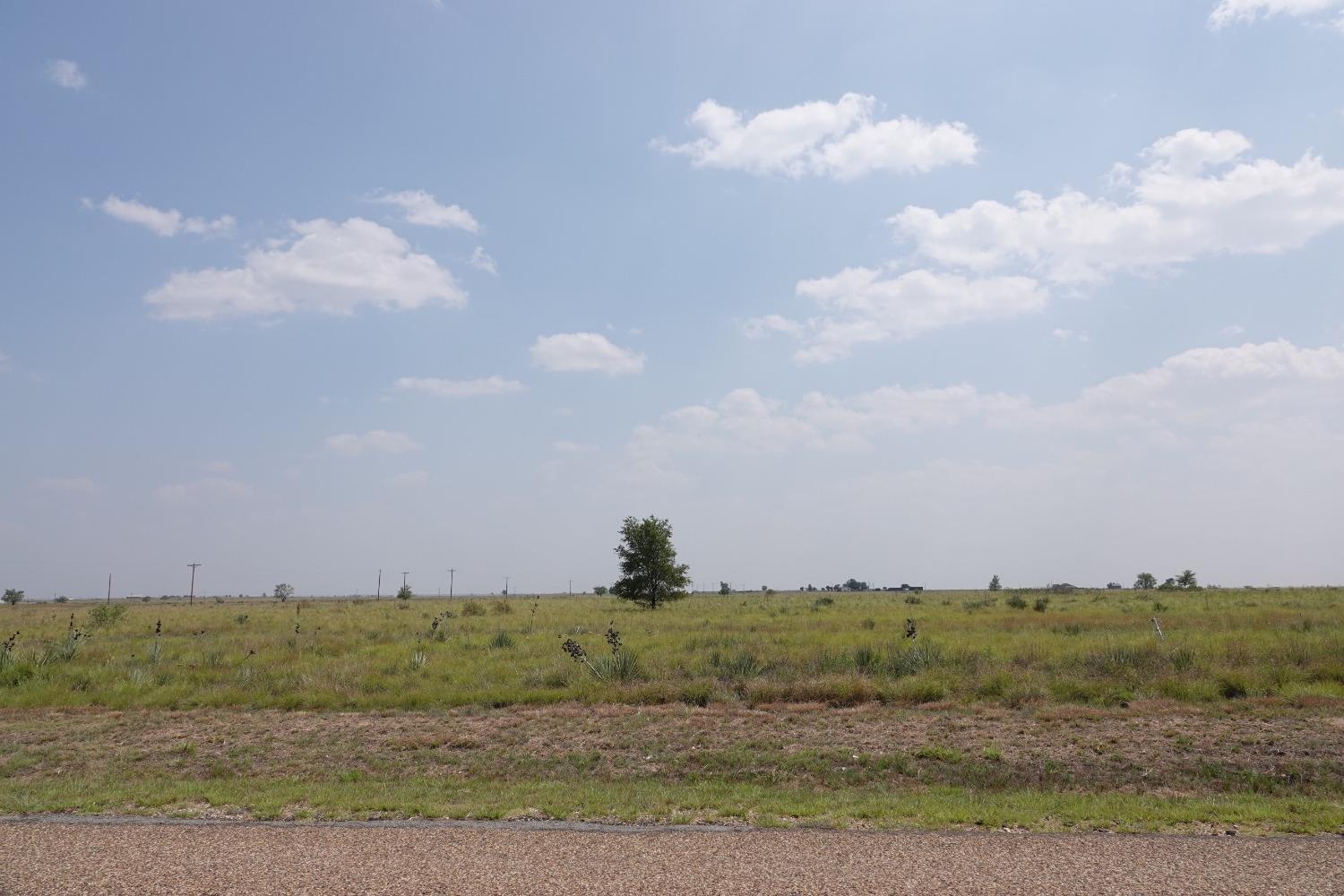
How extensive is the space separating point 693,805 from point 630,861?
6.92 feet

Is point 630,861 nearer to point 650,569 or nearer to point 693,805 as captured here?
point 693,805

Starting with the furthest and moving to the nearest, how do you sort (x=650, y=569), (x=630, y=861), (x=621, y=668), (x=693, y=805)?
(x=650, y=569)
(x=621, y=668)
(x=693, y=805)
(x=630, y=861)

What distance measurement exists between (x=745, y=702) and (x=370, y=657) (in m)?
11.2

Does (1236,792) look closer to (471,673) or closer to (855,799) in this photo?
(855,799)

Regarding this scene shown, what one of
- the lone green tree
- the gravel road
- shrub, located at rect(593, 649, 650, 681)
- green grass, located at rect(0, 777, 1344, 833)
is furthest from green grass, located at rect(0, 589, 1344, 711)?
the lone green tree

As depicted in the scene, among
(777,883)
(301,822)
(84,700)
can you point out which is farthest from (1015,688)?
(84,700)

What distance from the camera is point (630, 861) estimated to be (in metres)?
7.47

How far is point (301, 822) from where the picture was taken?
29.2 feet

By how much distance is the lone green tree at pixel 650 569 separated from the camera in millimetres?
57156

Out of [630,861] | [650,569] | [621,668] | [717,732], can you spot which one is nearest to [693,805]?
[630,861]

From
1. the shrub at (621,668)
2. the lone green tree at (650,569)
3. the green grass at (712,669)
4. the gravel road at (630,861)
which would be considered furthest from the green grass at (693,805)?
the lone green tree at (650,569)

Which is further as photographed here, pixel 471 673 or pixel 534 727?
pixel 471 673

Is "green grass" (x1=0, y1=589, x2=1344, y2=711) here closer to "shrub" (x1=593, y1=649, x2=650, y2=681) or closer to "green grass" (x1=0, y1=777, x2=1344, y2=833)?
"shrub" (x1=593, y1=649, x2=650, y2=681)

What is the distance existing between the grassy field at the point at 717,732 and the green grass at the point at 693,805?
1.7 inches
